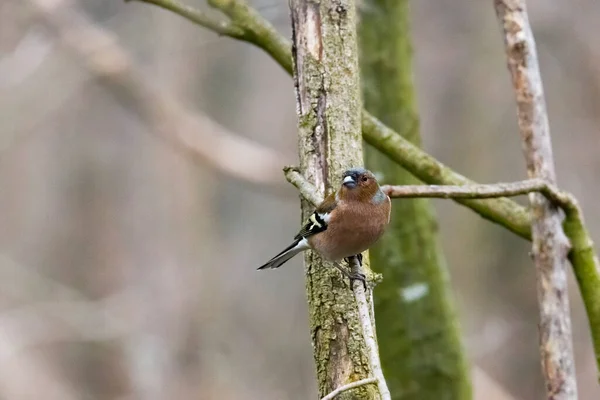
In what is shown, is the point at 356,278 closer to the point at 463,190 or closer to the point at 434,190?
the point at 434,190

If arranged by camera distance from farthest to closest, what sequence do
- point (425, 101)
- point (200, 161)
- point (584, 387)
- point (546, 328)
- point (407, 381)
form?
point (425, 101) → point (584, 387) → point (200, 161) → point (407, 381) → point (546, 328)

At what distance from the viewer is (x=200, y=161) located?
7.49 m

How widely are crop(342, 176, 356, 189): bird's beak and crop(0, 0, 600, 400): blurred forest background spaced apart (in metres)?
4.69

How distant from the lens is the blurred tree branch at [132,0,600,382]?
131 inches

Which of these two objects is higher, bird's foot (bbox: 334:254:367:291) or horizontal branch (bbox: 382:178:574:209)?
horizontal branch (bbox: 382:178:574:209)

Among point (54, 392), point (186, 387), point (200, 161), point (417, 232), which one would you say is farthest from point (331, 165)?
point (54, 392)

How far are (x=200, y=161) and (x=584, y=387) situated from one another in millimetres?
6041

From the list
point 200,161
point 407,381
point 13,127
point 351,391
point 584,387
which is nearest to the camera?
point 351,391

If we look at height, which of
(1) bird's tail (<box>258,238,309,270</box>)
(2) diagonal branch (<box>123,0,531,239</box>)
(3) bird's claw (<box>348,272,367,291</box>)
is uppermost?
(2) diagonal branch (<box>123,0,531,239</box>)

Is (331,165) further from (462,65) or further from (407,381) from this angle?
(462,65)

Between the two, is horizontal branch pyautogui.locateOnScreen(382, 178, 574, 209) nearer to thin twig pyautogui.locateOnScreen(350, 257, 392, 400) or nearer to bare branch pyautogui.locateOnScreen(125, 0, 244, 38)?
thin twig pyautogui.locateOnScreen(350, 257, 392, 400)

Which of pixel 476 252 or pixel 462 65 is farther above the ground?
pixel 462 65

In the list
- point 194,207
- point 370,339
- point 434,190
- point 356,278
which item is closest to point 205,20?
point 434,190

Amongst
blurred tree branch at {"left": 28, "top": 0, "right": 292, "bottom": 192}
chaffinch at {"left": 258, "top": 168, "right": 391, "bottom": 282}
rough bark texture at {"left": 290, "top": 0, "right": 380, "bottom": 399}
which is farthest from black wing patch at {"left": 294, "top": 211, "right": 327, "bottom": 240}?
blurred tree branch at {"left": 28, "top": 0, "right": 292, "bottom": 192}
